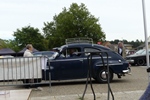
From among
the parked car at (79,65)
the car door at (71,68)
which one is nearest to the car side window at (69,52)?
the parked car at (79,65)

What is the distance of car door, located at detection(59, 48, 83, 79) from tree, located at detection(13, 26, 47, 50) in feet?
199

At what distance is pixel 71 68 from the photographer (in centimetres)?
1150

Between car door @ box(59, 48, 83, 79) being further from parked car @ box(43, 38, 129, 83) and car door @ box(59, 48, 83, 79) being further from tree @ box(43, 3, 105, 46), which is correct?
tree @ box(43, 3, 105, 46)

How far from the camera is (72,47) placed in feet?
38.8

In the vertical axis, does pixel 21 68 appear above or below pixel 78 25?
below

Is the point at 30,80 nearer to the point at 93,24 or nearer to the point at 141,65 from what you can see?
the point at 141,65

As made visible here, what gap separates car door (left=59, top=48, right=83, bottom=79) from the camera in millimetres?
11438

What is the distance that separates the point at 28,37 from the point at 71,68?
2475 inches

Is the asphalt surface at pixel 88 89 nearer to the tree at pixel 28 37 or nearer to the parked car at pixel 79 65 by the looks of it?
the parked car at pixel 79 65

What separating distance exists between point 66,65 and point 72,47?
812 millimetres

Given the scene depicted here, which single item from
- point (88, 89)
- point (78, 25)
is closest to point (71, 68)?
point (88, 89)

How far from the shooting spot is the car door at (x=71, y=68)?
11.4 m

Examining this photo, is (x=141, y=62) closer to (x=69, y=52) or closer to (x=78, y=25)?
(x=69, y=52)

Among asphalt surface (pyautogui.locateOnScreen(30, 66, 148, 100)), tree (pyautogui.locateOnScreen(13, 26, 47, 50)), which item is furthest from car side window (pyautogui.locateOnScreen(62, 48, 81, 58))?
tree (pyautogui.locateOnScreen(13, 26, 47, 50))
